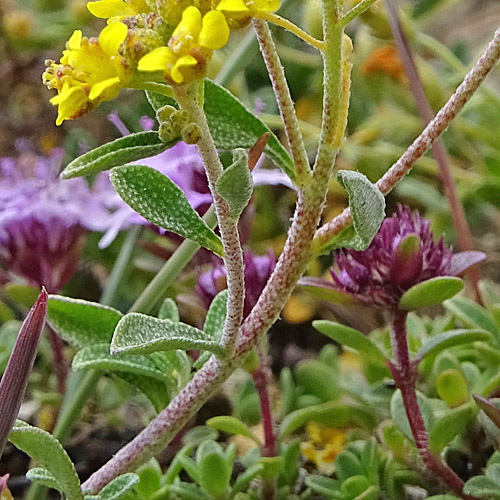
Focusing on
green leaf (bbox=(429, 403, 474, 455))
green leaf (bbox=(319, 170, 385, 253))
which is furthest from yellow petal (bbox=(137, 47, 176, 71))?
green leaf (bbox=(429, 403, 474, 455))

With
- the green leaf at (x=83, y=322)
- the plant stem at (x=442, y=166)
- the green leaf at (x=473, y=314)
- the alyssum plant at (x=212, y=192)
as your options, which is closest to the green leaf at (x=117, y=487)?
the alyssum plant at (x=212, y=192)

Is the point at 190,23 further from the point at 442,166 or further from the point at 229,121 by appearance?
the point at 442,166

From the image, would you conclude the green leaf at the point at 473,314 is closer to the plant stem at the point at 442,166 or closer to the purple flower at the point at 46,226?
the plant stem at the point at 442,166

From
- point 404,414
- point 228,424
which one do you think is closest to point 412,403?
point 404,414

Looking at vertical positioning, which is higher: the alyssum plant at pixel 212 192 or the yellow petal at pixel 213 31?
the yellow petal at pixel 213 31

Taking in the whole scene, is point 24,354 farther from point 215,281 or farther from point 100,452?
point 100,452

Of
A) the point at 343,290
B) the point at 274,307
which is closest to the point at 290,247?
the point at 274,307

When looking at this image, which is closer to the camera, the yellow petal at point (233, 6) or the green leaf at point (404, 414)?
the yellow petal at point (233, 6)

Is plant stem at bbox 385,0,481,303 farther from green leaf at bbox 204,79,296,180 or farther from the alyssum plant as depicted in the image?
green leaf at bbox 204,79,296,180
